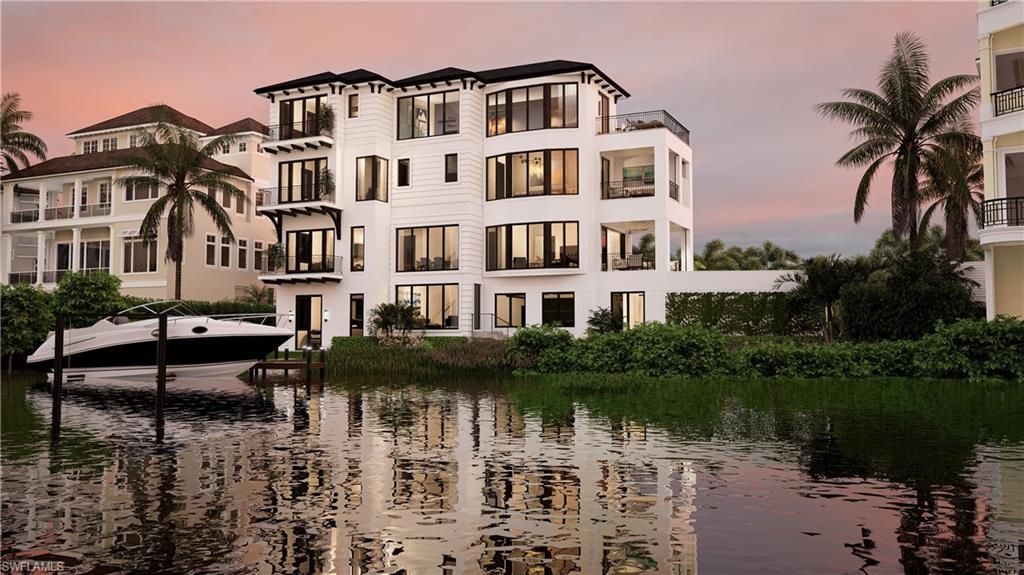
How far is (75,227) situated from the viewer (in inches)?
2217

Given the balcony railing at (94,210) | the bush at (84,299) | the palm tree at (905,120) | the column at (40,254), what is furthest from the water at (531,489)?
the column at (40,254)

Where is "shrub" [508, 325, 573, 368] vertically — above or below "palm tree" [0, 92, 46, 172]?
below

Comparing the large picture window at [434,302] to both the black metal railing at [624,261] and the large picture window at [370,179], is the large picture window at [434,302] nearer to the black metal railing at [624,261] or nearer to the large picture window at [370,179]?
the large picture window at [370,179]

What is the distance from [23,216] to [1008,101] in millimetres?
60177

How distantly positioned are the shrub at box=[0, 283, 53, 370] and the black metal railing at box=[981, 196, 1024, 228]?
4062 cm

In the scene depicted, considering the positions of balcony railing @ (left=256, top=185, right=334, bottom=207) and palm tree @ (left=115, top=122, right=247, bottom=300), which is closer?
palm tree @ (left=115, top=122, right=247, bottom=300)

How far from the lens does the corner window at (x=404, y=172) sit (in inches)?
1874

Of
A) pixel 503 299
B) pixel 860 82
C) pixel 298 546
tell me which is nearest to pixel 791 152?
pixel 860 82

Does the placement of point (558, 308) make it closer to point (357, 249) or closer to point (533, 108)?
point (533, 108)

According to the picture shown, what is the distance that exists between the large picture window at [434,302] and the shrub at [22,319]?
1750cm

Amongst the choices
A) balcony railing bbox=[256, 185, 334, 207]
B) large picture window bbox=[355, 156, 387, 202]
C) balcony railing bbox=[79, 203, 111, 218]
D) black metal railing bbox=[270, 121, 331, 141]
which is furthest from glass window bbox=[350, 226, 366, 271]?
balcony railing bbox=[79, 203, 111, 218]

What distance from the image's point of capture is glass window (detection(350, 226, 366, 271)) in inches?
1844

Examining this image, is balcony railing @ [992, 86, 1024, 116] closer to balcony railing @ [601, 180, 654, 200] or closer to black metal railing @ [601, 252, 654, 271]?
balcony railing @ [601, 180, 654, 200]

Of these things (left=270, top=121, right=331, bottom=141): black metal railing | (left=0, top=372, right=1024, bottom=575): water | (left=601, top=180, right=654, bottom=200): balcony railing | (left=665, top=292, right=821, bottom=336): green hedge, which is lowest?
(left=0, top=372, right=1024, bottom=575): water
